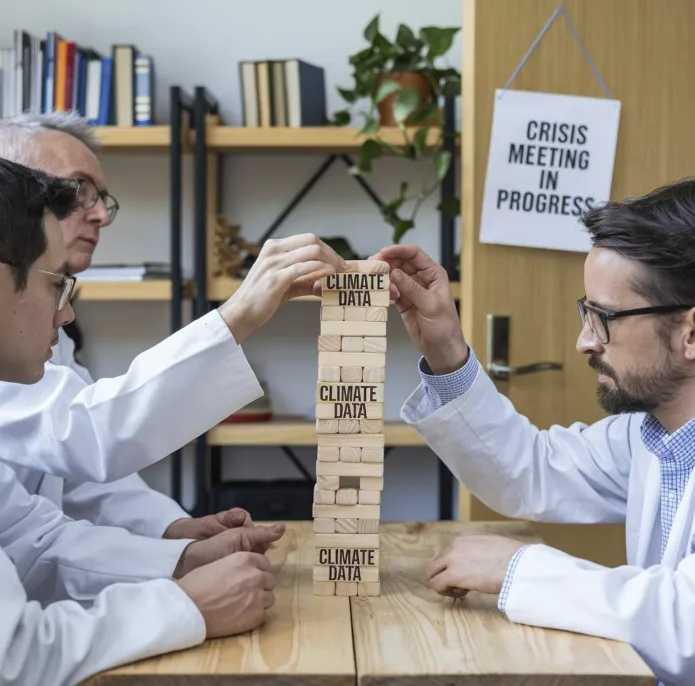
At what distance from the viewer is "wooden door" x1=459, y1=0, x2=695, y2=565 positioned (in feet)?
7.34

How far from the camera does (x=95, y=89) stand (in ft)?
9.03

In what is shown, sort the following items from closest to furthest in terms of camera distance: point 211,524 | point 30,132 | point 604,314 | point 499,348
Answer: point 604,314 → point 211,524 → point 30,132 → point 499,348

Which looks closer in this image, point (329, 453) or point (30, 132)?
point (329, 453)

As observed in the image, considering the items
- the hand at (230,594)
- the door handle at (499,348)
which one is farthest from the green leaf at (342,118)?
the hand at (230,594)

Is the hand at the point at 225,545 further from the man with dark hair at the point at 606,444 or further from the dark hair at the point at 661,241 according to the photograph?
the dark hair at the point at 661,241

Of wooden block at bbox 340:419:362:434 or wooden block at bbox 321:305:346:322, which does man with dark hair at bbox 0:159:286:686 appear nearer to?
wooden block at bbox 340:419:362:434

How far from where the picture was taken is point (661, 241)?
1304 millimetres

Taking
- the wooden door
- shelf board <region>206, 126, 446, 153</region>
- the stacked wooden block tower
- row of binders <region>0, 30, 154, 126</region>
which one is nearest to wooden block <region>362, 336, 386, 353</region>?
the stacked wooden block tower

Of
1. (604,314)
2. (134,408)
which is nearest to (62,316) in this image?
(134,408)

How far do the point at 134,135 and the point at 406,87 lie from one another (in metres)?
0.81

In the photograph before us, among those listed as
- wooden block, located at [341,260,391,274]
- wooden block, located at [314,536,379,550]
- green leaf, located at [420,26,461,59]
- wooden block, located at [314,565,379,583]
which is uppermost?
green leaf, located at [420,26,461,59]

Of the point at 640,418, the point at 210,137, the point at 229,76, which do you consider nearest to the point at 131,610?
A: the point at 640,418

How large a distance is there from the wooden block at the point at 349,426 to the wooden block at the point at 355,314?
0.14m

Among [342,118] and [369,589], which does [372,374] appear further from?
[342,118]
